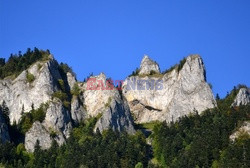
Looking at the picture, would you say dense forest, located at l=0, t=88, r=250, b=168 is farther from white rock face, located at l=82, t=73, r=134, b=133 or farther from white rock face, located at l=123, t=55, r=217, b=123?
white rock face, located at l=123, t=55, r=217, b=123

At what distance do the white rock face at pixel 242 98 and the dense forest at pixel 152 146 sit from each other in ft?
21.9

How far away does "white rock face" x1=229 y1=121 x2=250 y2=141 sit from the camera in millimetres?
160562

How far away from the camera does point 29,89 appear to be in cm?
18750

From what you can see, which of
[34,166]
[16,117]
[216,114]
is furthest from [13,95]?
[216,114]

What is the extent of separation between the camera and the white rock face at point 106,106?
595ft

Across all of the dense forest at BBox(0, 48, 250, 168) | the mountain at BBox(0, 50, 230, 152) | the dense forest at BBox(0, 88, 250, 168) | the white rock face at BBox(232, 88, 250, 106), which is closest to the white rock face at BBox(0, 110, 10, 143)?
the dense forest at BBox(0, 48, 250, 168)

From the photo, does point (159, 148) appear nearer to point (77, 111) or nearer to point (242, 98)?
point (77, 111)

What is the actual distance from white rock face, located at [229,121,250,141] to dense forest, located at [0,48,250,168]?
115cm

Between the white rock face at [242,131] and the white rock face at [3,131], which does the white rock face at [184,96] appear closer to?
the white rock face at [242,131]

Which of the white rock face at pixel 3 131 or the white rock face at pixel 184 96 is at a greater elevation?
the white rock face at pixel 184 96

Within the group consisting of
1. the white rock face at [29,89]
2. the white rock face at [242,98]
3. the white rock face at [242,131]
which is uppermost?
the white rock face at [29,89]

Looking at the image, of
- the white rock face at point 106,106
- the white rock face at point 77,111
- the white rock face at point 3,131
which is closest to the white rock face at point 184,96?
the white rock face at point 106,106

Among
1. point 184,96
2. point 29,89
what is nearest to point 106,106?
point 29,89

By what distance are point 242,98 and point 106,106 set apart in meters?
32.3
